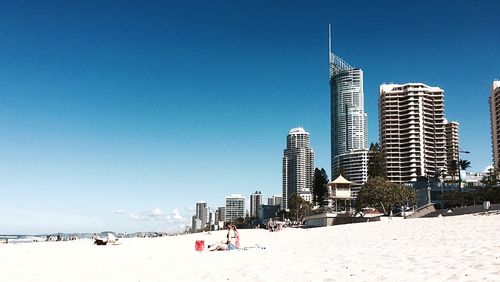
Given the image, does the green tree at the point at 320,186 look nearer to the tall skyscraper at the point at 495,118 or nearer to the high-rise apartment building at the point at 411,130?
the high-rise apartment building at the point at 411,130

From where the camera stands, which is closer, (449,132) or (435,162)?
(435,162)

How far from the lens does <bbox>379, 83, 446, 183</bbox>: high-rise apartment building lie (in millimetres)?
163375

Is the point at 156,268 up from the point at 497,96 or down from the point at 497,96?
down

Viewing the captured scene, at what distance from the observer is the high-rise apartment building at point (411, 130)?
163 metres

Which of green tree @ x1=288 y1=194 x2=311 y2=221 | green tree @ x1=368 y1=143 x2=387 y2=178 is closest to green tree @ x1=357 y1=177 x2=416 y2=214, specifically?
green tree @ x1=368 y1=143 x2=387 y2=178

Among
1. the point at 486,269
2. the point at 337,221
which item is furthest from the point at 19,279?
the point at 337,221

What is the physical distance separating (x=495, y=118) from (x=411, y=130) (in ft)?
87.5

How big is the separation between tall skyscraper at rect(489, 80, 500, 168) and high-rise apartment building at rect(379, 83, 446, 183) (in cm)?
1752

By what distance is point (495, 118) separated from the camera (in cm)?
15238

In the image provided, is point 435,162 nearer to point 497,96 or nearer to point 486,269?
point 497,96

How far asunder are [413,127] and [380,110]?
13832mm

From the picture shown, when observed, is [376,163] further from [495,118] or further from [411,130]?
[495,118]

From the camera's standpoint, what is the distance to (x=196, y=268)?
13.5 m

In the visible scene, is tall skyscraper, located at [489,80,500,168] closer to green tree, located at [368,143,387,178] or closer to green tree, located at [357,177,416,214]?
green tree, located at [368,143,387,178]
